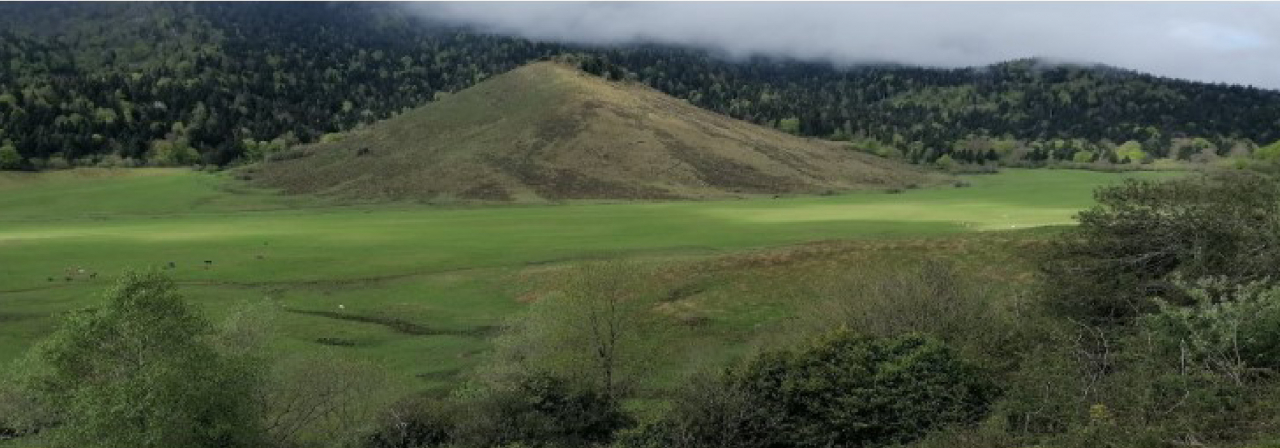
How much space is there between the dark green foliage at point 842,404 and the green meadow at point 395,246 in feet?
75.0

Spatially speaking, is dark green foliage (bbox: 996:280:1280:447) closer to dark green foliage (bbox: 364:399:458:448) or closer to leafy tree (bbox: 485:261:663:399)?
leafy tree (bbox: 485:261:663:399)

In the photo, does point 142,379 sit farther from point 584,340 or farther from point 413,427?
point 584,340

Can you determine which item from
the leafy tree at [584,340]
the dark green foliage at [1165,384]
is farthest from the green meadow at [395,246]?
the dark green foliage at [1165,384]

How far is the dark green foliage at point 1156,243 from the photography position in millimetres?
Answer: 41156

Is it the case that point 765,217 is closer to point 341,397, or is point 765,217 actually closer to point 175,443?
point 341,397

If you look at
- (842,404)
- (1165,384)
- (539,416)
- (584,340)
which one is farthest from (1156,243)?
(584,340)

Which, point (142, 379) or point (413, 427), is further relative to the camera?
point (413, 427)

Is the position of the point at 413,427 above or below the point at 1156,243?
below

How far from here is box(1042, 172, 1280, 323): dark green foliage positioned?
4116cm

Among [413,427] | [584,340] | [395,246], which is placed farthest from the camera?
[395,246]

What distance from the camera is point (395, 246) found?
104438mm

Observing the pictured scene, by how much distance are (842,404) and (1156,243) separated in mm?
18005

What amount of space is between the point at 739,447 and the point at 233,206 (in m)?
154


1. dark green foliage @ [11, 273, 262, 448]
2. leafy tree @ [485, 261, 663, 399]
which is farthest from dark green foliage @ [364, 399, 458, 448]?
dark green foliage @ [11, 273, 262, 448]
